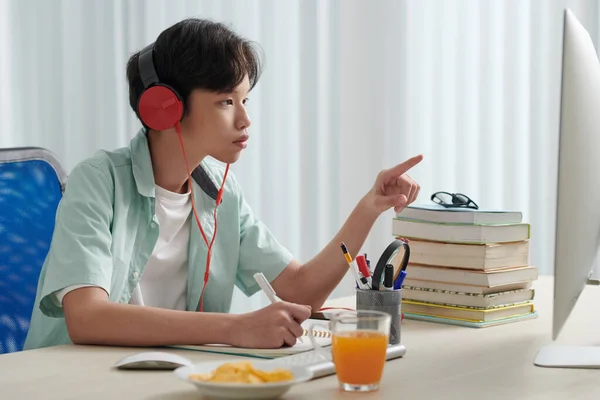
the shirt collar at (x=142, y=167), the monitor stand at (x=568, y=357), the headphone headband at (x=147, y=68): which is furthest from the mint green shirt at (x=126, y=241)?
the monitor stand at (x=568, y=357)

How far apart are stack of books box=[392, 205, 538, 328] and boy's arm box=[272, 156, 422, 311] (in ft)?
0.15

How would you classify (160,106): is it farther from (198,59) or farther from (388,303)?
(388,303)

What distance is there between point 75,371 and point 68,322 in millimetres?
225

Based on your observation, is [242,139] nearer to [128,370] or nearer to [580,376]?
[128,370]

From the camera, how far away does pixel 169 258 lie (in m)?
1.53

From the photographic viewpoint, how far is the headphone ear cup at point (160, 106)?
4.63 ft

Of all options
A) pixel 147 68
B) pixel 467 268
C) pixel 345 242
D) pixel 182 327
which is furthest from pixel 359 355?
pixel 147 68

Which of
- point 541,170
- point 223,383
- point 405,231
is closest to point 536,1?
point 541,170

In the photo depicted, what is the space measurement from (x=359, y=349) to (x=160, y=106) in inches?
27.9

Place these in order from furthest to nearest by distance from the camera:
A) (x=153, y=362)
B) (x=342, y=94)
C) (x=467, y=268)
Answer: (x=342, y=94), (x=467, y=268), (x=153, y=362)

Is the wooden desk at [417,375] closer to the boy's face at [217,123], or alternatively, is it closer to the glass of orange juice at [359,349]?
the glass of orange juice at [359,349]

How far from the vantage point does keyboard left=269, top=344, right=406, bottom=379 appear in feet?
3.17

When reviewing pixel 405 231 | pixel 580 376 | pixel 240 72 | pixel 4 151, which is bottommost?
pixel 580 376

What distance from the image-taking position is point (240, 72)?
148 cm
